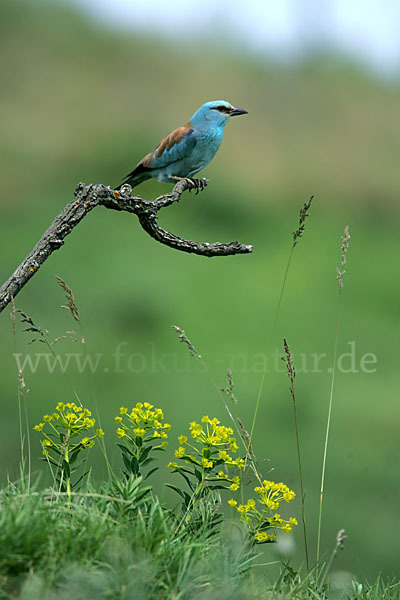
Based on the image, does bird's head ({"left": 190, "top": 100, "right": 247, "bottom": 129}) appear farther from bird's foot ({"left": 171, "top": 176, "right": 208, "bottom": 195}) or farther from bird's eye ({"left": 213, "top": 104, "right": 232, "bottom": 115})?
bird's foot ({"left": 171, "top": 176, "right": 208, "bottom": 195})

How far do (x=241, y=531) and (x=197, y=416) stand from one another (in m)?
3.55

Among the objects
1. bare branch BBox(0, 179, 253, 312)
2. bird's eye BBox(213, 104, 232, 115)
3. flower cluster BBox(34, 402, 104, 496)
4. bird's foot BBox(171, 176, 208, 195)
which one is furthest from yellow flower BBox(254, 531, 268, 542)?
bird's eye BBox(213, 104, 232, 115)

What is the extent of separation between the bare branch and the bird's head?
515 millimetres

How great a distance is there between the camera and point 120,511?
76.7 inches

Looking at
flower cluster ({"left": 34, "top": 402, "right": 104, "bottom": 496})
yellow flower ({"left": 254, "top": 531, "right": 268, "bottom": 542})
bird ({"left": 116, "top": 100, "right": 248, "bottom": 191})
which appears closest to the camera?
yellow flower ({"left": 254, "top": 531, "right": 268, "bottom": 542})

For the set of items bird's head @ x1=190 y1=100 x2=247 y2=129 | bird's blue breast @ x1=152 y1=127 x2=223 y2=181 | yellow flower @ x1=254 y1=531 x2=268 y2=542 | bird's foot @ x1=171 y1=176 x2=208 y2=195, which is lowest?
yellow flower @ x1=254 y1=531 x2=268 y2=542

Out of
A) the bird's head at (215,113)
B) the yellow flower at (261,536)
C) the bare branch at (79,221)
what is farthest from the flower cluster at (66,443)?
the bird's head at (215,113)

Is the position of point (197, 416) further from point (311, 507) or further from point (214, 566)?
point (214, 566)

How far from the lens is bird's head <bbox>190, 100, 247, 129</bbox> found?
2.71 meters

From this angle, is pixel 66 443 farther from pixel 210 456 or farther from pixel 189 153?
pixel 189 153

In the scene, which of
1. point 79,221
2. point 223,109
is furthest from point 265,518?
point 223,109

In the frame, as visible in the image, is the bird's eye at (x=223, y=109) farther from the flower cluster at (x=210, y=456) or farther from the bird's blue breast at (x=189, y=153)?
the flower cluster at (x=210, y=456)

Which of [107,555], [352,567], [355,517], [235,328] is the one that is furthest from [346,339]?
[107,555]

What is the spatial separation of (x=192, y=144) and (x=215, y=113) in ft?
0.49
